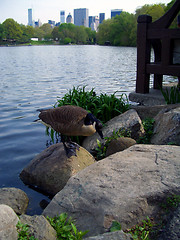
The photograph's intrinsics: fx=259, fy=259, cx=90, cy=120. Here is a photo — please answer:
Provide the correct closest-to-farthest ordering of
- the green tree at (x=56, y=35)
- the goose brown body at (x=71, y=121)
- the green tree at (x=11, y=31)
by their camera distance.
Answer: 1. the goose brown body at (x=71, y=121)
2. the green tree at (x=11, y=31)
3. the green tree at (x=56, y=35)

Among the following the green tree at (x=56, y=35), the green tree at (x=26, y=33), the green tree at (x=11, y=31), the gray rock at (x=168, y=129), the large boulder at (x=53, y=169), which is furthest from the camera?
the green tree at (x=56, y=35)

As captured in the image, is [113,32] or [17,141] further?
[113,32]

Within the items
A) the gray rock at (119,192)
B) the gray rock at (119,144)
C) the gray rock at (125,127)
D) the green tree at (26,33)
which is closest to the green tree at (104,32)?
the green tree at (26,33)

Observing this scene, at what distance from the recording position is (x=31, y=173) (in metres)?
4.77

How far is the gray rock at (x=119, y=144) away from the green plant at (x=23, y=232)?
8.93ft

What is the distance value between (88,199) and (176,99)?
427 cm

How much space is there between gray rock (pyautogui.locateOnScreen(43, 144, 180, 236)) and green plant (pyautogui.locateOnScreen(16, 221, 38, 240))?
0.50m

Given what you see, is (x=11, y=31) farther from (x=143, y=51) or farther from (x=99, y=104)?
(x=99, y=104)

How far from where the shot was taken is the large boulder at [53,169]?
4414 mm

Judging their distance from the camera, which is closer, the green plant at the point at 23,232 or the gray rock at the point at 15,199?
the green plant at the point at 23,232

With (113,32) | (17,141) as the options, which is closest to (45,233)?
(17,141)

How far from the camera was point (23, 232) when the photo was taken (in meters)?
2.65

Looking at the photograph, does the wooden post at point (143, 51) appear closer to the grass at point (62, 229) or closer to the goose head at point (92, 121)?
the goose head at point (92, 121)

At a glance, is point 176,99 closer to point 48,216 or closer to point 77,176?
point 77,176
